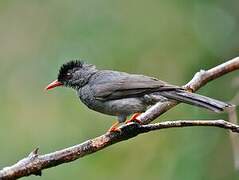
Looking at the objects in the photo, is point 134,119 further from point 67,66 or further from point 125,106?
point 67,66

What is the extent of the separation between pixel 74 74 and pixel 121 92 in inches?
23.2

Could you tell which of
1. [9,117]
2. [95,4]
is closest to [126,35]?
[95,4]

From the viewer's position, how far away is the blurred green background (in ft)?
24.2

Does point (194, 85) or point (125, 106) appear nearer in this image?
point (125, 106)

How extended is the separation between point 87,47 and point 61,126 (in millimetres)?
990

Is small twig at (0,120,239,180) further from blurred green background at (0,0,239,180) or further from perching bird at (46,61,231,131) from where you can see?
blurred green background at (0,0,239,180)

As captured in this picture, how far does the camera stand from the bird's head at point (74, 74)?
16.8ft

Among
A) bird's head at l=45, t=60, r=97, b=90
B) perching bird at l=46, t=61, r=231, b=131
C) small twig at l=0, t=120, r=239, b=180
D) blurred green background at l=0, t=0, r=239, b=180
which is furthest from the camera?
blurred green background at l=0, t=0, r=239, b=180

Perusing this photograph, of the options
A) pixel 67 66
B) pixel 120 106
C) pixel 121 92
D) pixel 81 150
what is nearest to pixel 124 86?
pixel 121 92

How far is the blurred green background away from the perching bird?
215 centimetres

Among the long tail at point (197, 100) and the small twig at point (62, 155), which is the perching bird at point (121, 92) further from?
the small twig at point (62, 155)

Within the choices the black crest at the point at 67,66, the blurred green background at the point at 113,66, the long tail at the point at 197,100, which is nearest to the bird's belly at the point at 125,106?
the long tail at the point at 197,100

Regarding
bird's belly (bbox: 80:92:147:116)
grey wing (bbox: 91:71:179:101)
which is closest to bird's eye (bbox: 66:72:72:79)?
grey wing (bbox: 91:71:179:101)

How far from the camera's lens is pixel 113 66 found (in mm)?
8102
